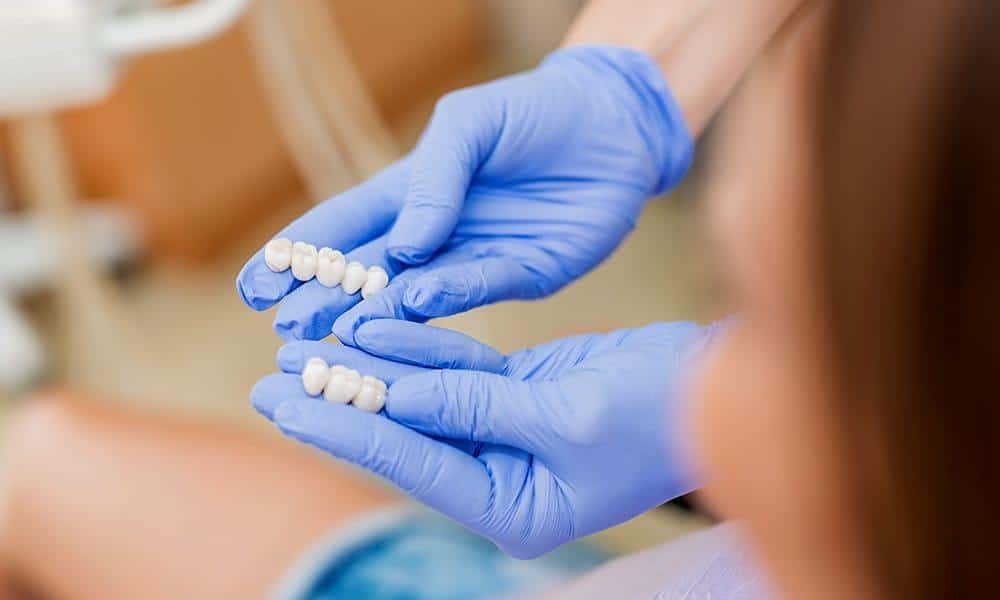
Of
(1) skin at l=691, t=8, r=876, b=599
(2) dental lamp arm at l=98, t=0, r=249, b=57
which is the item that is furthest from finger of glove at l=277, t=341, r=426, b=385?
(2) dental lamp arm at l=98, t=0, r=249, b=57

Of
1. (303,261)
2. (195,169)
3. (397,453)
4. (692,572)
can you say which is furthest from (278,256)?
(195,169)

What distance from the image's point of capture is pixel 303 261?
511mm

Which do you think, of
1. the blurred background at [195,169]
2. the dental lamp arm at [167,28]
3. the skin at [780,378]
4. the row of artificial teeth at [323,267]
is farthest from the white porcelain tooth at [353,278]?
the blurred background at [195,169]

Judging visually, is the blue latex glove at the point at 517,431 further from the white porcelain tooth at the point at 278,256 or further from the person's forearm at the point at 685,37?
the person's forearm at the point at 685,37

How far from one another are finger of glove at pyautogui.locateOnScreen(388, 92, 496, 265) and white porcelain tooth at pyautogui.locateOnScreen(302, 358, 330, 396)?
102 millimetres

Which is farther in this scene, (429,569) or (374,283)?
(429,569)

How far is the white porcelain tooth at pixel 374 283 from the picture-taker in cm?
53

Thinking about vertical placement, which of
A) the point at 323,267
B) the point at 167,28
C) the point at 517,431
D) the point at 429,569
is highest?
the point at 167,28

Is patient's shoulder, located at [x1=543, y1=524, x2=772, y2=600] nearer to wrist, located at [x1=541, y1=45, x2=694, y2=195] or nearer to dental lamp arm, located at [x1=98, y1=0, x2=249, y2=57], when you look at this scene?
wrist, located at [x1=541, y1=45, x2=694, y2=195]

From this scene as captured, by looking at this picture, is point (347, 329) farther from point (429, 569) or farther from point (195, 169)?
point (195, 169)

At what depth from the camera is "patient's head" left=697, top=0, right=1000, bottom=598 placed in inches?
11.3

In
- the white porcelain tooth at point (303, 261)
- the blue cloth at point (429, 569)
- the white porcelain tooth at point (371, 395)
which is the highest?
the white porcelain tooth at point (303, 261)

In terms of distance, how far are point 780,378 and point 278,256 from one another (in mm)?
269

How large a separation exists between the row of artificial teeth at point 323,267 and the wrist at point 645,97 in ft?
0.69
